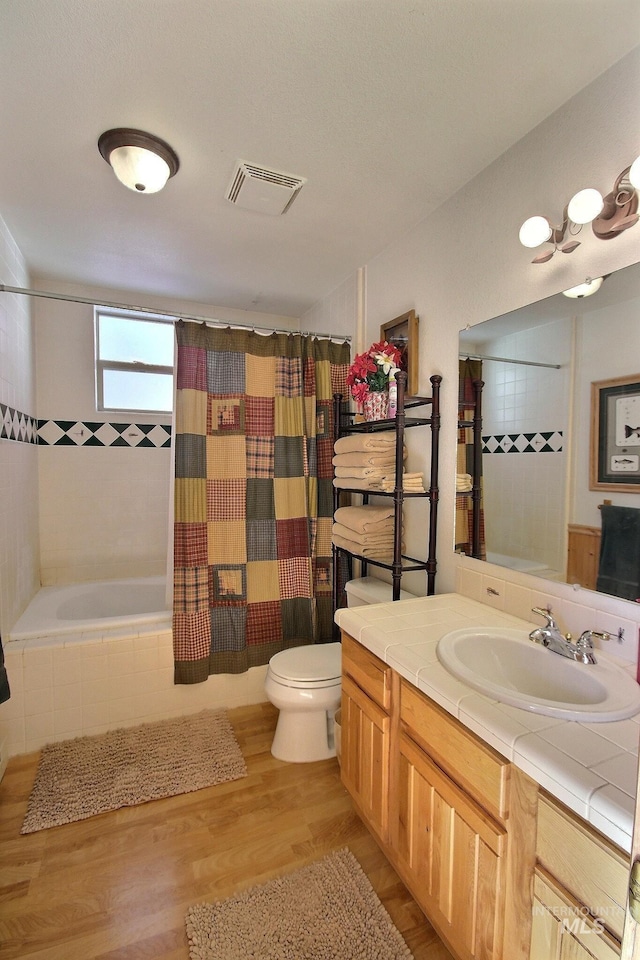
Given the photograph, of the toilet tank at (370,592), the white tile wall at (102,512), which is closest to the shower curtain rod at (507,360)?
the toilet tank at (370,592)

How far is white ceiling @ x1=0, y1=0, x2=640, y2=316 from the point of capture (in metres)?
1.05

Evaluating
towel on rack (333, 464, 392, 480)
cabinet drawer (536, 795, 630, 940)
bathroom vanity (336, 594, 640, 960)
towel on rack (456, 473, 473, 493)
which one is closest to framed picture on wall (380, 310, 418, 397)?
towel on rack (333, 464, 392, 480)

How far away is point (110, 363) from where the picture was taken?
2.96 meters

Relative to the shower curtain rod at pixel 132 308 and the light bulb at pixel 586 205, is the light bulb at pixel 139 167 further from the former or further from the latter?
the light bulb at pixel 586 205

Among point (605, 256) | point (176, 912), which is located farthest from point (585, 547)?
point (176, 912)

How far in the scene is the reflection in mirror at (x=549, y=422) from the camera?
117cm

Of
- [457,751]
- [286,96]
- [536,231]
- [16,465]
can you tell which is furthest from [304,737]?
[286,96]

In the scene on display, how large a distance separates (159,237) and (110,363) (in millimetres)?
1150

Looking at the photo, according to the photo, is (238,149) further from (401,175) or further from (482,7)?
(482,7)

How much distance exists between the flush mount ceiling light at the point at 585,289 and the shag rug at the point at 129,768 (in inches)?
84.3

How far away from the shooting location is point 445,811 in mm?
1047

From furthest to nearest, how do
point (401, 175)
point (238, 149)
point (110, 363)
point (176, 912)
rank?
point (110, 363), point (401, 175), point (238, 149), point (176, 912)

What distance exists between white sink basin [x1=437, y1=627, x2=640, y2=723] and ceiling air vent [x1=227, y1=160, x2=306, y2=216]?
172 centimetres

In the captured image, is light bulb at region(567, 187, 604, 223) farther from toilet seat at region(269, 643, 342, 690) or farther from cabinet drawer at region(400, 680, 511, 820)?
toilet seat at region(269, 643, 342, 690)
